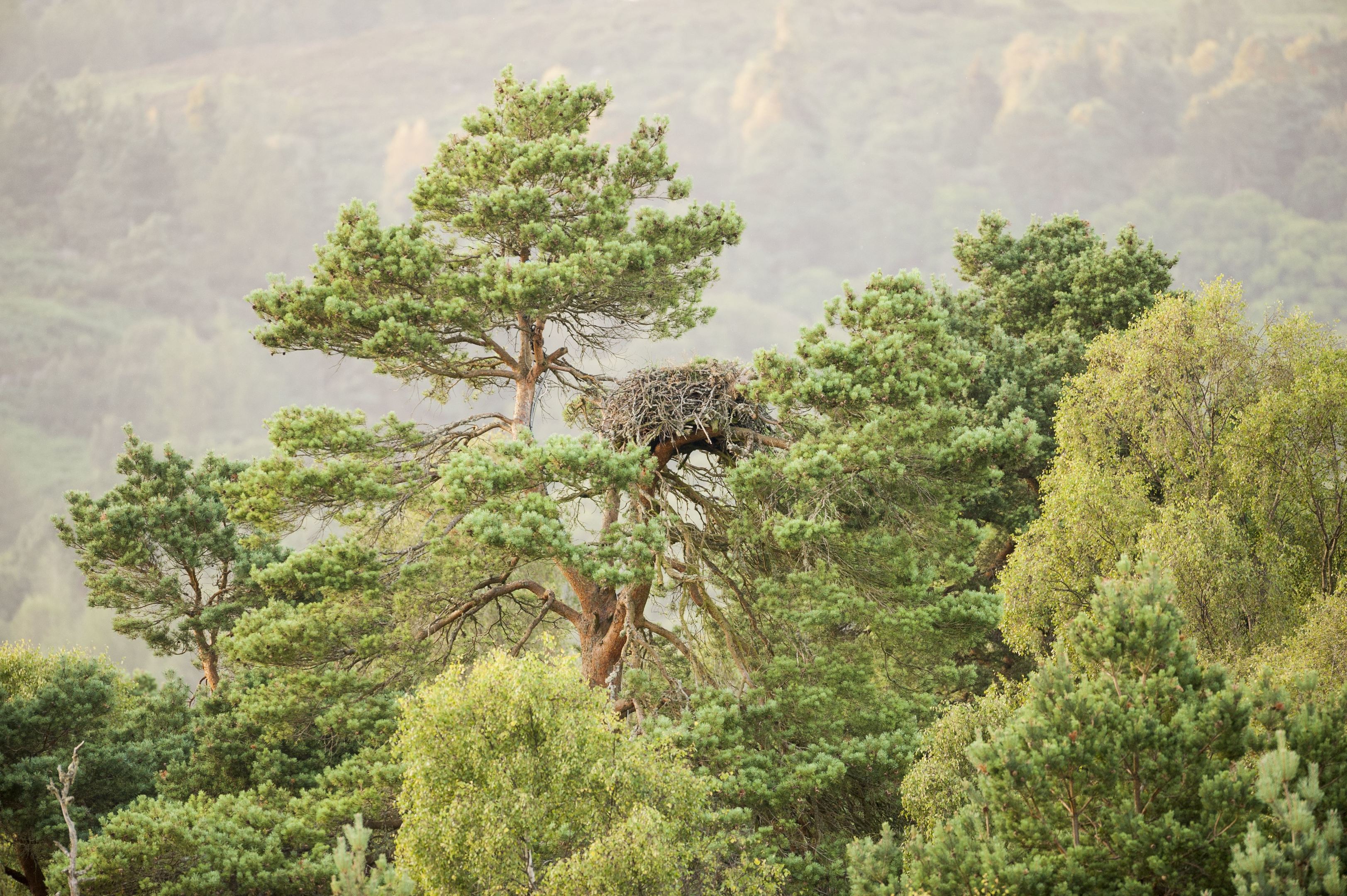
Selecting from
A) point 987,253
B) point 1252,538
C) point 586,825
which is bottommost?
point 586,825

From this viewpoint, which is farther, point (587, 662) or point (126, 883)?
point (587, 662)

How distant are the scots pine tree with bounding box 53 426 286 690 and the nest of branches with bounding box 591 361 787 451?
35.1ft

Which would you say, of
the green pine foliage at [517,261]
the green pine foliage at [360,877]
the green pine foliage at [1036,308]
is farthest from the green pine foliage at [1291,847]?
the green pine foliage at [1036,308]

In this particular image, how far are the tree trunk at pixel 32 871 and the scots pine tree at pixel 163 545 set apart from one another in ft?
16.2

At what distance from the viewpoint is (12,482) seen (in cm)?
18075

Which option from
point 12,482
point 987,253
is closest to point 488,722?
point 987,253

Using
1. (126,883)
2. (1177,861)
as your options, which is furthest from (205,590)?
(1177,861)

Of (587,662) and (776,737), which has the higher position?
(587,662)

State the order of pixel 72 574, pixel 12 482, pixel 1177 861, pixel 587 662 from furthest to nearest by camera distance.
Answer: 1. pixel 12 482
2. pixel 72 574
3. pixel 587 662
4. pixel 1177 861

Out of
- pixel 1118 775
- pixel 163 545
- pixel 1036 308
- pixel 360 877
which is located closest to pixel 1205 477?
pixel 1036 308

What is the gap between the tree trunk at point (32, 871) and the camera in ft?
72.0

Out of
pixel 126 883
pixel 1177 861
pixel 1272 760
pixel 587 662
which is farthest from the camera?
pixel 587 662

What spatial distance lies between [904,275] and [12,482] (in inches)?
7824

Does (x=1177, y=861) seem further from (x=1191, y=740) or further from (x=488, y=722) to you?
(x=488, y=722)
